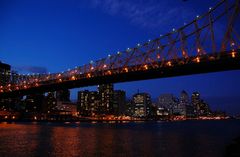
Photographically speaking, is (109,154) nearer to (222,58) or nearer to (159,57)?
(222,58)

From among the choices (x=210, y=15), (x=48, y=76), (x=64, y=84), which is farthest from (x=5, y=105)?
(x=210, y=15)

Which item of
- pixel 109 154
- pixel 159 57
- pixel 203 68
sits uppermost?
pixel 159 57

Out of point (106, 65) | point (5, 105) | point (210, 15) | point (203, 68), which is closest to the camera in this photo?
point (203, 68)

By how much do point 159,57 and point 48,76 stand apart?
31.8 metres

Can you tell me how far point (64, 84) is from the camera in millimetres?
64750

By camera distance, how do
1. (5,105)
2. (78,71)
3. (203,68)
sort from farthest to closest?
(5,105), (78,71), (203,68)

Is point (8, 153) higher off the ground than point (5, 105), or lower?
lower

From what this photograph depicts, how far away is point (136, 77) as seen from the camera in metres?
52.4

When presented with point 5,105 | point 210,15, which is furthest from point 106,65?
point 5,105

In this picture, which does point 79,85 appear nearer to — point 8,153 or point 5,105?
point 8,153

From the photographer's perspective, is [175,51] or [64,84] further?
[64,84]

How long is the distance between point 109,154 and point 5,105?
422 ft

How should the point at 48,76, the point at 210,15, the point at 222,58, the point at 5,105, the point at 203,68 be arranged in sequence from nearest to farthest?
the point at 222,58, the point at 203,68, the point at 210,15, the point at 48,76, the point at 5,105

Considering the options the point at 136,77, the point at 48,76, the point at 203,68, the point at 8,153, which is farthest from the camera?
the point at 48,76
